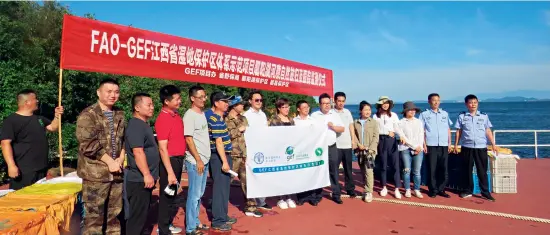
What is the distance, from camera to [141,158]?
3.24m

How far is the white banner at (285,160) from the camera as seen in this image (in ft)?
16.2

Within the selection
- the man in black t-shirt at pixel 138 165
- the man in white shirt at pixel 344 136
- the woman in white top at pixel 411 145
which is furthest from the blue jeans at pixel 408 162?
the man in black t-shirt at pixel 138 165

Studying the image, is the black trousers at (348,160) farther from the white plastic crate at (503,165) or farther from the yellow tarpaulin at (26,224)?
the yellow tarpaulin at (26,224)

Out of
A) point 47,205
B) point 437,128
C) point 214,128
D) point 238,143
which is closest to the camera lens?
point 47,205

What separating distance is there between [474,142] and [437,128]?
0.62 metres

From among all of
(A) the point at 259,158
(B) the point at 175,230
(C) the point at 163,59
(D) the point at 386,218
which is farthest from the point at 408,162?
(C) the point at 163,59

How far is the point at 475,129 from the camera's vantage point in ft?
19.2

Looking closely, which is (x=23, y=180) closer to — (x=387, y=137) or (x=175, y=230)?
(x=175, y=230)

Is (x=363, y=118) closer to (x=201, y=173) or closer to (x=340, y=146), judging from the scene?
(x=340, y=146)

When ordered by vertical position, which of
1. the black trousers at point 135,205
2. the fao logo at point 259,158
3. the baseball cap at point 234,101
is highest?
the baseball cap at point 234,101

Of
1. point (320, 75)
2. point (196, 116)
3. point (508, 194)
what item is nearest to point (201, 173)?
point (196, 116)

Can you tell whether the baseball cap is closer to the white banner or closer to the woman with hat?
the white banner

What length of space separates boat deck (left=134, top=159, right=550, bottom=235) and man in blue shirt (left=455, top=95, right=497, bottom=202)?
0.29 metres

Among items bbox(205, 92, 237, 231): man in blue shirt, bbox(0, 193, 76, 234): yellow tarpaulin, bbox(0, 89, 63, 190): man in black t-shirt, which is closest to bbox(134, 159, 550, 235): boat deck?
bbox(205, 92, 237, 231): man in blue shirt
